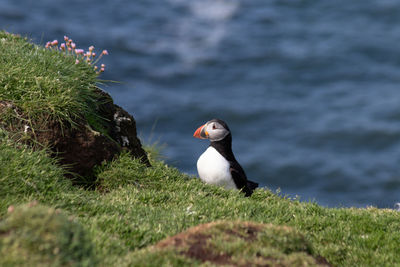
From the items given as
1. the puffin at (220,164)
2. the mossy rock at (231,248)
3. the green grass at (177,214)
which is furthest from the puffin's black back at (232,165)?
the mossy rock at (231,248)

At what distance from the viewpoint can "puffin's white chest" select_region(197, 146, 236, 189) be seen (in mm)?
9555

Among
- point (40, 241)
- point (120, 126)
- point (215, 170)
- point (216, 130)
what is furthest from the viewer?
point (120, 126)

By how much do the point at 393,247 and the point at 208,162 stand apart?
3.46 metres

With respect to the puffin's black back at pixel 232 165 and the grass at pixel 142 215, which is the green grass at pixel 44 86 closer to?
the grass at pixel 142 215

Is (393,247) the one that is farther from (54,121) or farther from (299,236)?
(54,121)

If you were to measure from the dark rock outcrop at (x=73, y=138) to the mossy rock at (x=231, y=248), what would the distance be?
11.7 ft

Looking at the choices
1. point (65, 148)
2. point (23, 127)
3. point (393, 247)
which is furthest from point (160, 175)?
point (393, 247)

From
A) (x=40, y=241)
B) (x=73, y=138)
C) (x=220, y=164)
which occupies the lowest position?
(x=40, y=241)

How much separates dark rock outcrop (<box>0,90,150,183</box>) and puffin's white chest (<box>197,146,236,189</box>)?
44.9 inches

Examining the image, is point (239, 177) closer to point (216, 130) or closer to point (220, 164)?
point (220, 164)

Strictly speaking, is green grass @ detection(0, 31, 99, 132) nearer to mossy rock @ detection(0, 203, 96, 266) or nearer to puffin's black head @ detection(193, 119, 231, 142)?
puffin's black head @ detection(193, 119, 231, 142)

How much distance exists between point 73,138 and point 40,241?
15.1 ft

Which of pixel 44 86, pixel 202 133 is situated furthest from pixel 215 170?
pixel 44 86

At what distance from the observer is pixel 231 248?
5.34 metres
